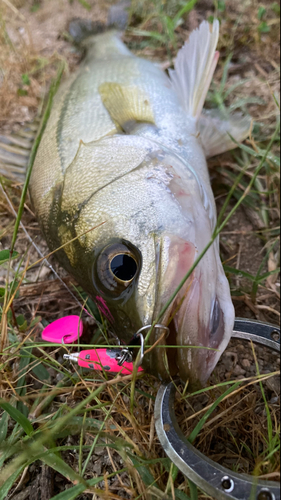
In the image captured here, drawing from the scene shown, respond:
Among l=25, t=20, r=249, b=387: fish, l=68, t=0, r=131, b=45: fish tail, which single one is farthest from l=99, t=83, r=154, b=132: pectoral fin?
l=68, t=0, r=131, b=45: fish tail

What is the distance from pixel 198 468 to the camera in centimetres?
123

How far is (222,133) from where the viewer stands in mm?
2455

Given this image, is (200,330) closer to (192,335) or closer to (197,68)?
(192,335)

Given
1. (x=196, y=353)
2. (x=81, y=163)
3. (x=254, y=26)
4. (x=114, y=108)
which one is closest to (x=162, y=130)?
(x=114, y=108)

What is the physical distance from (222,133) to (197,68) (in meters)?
0.48

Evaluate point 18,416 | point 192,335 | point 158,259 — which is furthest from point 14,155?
point 192,335

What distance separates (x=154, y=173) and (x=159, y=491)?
55.3 inches

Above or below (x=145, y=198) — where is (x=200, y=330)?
below

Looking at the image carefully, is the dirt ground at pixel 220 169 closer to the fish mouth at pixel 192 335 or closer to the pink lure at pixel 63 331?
the pink lure at pixel 63 331

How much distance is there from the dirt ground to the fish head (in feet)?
1.37

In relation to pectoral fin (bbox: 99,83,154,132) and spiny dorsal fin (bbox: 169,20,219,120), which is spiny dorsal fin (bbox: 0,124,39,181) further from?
spiny dorsal fin (bbox: 169,20,219,120)

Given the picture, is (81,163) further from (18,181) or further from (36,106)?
(36,106)

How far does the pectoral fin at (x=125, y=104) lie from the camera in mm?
2135

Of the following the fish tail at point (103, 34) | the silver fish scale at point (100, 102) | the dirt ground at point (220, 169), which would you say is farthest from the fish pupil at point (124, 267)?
the fish tail at point (103, 34)
